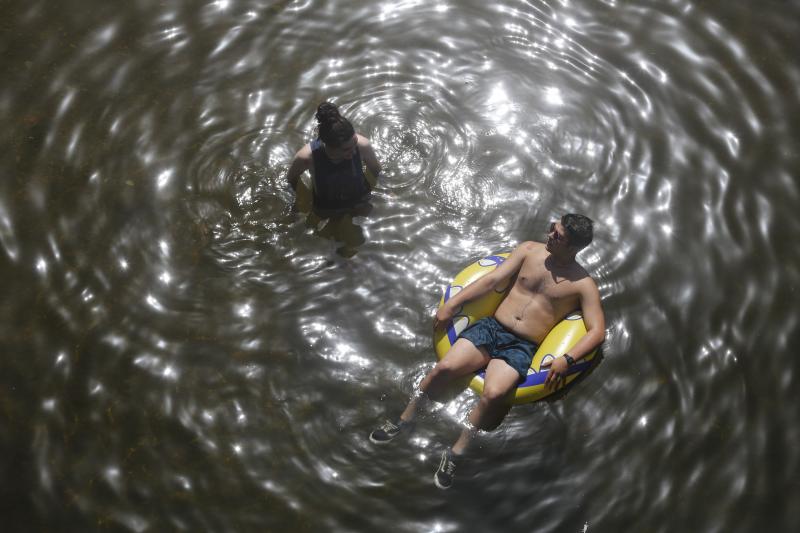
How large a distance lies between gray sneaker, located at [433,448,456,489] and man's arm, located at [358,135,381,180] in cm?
272

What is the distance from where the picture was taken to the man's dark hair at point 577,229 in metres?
5.22

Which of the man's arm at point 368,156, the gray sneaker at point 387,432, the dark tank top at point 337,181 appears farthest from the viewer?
the man's arm at point 368,156

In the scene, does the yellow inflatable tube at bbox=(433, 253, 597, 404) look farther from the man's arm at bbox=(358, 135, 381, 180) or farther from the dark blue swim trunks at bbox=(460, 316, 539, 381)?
the man's arm at bbox=(358, 135, 381, 180)

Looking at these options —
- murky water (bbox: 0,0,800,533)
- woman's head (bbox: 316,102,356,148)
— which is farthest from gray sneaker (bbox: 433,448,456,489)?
woman's head (bbox: 316,102,356,148)

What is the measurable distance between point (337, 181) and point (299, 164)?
37cm

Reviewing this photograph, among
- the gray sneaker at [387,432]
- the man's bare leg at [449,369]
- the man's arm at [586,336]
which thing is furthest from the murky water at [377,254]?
the man's arm at [586,336]

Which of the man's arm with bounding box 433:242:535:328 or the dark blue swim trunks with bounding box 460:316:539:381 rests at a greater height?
the man's arm with bounding box 433:242:535:328

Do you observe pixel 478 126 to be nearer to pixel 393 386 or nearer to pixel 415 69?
pixel 415 69

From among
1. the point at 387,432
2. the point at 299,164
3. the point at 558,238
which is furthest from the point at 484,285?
the point at 299,164

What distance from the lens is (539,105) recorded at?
7.36m

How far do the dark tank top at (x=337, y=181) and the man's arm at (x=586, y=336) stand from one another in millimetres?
2265

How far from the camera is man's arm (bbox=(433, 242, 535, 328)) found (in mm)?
5578

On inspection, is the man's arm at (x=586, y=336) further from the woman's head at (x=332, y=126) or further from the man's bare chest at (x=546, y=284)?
the woman's head at (x=332, y=126)

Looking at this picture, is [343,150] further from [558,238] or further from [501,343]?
[501,343]
